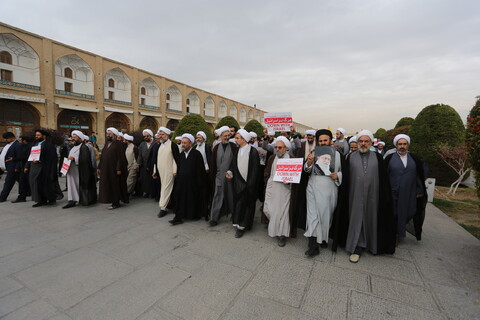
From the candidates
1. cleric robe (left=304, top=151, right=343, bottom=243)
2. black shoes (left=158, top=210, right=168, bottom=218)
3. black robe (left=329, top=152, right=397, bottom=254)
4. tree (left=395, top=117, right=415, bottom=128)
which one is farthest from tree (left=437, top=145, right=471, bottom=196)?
tree (left=395, top=117, right=415, bottom=128)

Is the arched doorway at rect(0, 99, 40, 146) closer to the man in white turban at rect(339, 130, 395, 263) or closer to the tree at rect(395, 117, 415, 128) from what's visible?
the man in white turban at rect(339, 130, 395, 263)

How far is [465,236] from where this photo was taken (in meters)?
3.93

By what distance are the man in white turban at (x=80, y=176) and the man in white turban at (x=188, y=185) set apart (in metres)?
2.59

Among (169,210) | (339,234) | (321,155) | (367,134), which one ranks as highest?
(367,134)

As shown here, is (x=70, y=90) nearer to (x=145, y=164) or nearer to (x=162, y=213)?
(x=145, y=164)

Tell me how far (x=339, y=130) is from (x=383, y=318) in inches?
202

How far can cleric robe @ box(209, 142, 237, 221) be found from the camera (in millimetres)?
4305

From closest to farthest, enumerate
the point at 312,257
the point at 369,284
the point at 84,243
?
the point at 369,284, the point at 312,257, the point at 84,243

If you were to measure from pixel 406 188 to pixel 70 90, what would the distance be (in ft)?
93.2

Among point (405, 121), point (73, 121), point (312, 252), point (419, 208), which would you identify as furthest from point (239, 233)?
point (73, 121)

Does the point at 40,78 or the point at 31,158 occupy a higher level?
the point at 40,78

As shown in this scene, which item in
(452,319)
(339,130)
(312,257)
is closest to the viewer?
(452,319)

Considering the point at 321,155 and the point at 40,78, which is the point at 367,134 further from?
the point at 40,78

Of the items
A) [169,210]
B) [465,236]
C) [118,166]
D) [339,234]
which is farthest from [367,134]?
[118,166]
